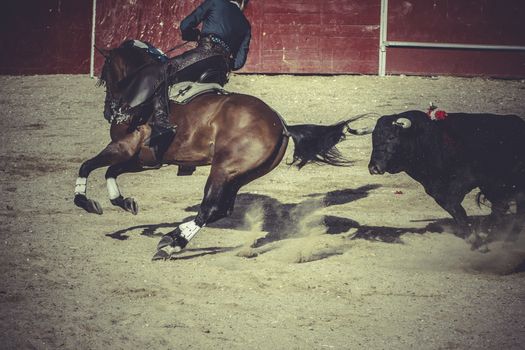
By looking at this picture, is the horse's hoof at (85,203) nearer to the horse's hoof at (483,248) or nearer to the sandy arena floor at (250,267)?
the sandy arena floor at (250,267)

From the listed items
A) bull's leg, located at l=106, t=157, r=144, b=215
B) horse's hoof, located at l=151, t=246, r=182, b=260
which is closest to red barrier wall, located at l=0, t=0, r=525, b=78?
bull's leg, located at l=106, t=157, r=144, b=215

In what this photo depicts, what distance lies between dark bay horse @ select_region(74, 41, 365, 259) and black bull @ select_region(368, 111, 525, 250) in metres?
0.57

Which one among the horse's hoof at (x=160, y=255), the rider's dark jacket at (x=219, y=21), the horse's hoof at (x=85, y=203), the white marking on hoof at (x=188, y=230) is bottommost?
the horse's hoof at (x=160, y=255)

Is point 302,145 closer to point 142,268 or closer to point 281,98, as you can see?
point 142,268

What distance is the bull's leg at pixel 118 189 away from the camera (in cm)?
725

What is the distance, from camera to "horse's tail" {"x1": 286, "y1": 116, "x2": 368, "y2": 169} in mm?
7152

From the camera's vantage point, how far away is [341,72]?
1431 centimetres

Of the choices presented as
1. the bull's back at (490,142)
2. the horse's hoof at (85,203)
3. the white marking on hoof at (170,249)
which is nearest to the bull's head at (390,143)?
the bull's back at (490,142)

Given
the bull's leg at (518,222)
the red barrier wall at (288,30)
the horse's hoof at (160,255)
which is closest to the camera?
the horse's hoof at (160,255)

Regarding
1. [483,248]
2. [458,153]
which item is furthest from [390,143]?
[483,248]

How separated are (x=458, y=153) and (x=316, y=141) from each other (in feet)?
4.00

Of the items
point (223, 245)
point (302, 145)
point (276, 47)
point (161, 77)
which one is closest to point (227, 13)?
point (161, 77)

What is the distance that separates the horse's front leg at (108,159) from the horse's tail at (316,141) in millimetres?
1365

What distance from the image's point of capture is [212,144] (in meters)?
6.80
